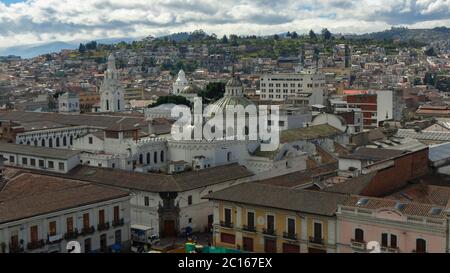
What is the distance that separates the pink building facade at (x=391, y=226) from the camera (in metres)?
26.1

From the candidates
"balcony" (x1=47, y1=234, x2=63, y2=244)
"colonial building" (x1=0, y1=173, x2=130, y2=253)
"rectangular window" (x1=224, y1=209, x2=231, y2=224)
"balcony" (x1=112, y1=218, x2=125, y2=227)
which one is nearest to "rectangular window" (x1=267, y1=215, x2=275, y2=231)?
"rectangular window" (x1=224, y1=209, x2=231, y2=224)

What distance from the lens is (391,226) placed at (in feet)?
89.2

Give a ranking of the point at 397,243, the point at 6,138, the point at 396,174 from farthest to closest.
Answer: the point at 6,138 → the point at 396,174 → the point at 397,243

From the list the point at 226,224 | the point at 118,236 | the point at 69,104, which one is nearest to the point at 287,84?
the point at 69,104

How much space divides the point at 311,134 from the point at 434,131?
12832 mm

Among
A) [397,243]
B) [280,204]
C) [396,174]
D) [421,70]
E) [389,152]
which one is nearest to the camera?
[397,243]

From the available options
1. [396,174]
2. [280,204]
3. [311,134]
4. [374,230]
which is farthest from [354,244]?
[311,134]

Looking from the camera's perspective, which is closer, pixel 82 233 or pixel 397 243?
pixel 397 243

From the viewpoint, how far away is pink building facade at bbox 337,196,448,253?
26078 millimetres

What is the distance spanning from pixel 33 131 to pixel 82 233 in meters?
28.6

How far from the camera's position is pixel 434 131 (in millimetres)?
60938

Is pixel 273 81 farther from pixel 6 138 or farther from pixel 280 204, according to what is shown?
pixel 280 204

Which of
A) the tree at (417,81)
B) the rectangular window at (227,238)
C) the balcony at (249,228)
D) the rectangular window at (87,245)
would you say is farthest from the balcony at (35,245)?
the tree at (417,81)

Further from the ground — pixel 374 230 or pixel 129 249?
pixel 374 230
